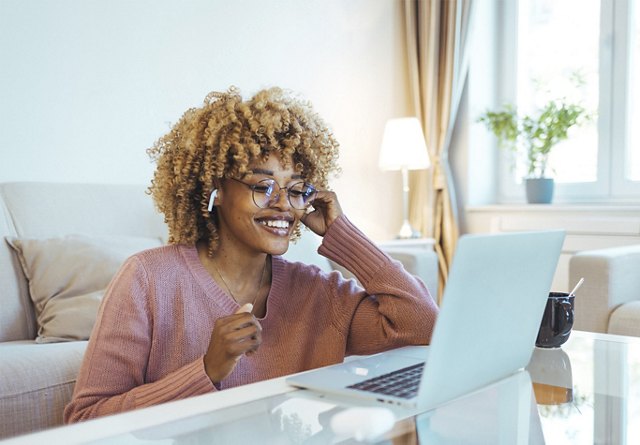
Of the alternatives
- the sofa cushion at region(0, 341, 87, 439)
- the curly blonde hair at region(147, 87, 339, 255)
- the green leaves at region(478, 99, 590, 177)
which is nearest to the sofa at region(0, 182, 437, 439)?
the sofa cushion at region(0, 341, 87, 439)

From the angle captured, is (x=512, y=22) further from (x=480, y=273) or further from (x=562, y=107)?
(x=480, y=273)

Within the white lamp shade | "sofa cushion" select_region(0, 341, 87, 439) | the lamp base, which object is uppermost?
the white lamp shade

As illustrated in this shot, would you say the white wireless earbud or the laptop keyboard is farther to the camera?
the white wireless earbud

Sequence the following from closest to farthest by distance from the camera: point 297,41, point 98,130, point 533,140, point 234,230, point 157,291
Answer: point 157,291 < point 234,230 < point 98,130 < point 297,41 < point 533,140

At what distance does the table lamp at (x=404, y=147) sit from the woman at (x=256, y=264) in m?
2.12

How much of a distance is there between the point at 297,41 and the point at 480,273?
111 inches

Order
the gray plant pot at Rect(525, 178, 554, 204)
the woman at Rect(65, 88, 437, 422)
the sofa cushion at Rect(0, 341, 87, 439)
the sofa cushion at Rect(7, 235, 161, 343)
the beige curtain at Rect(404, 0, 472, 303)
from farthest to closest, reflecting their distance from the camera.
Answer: the beige curtain at Rect(404, 0, 472, 303) → the gray plant pot at Rect(525, 178, 554, 204) → the sofa cushion at Rect(7, 235, 161, 343) → the sofa cushion at Rect(0, 341, 87, 439) → the woman at Rect(65, 88, 437, 422)

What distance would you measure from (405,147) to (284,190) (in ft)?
7.54

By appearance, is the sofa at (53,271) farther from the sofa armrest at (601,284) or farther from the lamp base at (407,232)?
the lamp base at (407,232)

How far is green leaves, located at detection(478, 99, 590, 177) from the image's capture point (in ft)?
11.3

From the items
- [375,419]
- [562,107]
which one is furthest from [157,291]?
[562,107]

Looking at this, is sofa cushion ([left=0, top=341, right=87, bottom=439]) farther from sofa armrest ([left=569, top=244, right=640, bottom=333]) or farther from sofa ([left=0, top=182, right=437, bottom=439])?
sofa armrest ([left=569, top=244, right=640, bottom=333])

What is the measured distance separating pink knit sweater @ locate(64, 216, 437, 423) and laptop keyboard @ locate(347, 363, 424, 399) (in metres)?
0.22

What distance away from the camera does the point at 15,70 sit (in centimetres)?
247
